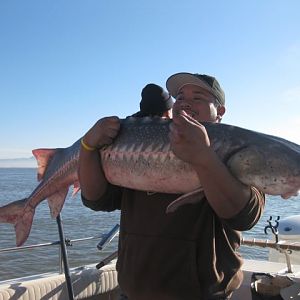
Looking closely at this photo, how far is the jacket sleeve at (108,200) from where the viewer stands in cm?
300

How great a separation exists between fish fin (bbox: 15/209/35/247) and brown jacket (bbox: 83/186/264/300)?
3.57ft

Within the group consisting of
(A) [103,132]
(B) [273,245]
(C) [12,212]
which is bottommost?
(B) [273,245]

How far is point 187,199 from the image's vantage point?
7.70 feet

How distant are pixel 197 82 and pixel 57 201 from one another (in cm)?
153

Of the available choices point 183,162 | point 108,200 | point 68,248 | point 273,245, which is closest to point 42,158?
point 108,200

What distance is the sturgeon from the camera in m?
2.29

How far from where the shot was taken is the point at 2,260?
39.9 feet

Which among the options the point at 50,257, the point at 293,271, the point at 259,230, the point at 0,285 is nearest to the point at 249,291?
the point at 293,271

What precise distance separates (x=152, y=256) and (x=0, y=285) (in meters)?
2.25

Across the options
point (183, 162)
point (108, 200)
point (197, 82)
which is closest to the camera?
point (183, 162)

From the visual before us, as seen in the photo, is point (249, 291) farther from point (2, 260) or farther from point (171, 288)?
point (2, 260)

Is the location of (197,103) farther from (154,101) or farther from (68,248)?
(68,248)

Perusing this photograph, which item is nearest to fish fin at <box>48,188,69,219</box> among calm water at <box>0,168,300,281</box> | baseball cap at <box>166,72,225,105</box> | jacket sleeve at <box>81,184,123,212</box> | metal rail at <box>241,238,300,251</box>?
jacket sleeve at <box>81,184,123,212</box>

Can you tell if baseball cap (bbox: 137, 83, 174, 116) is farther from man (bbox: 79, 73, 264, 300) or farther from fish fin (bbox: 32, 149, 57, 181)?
A: fish fin (bbox: 32, 149, 57, 181)
